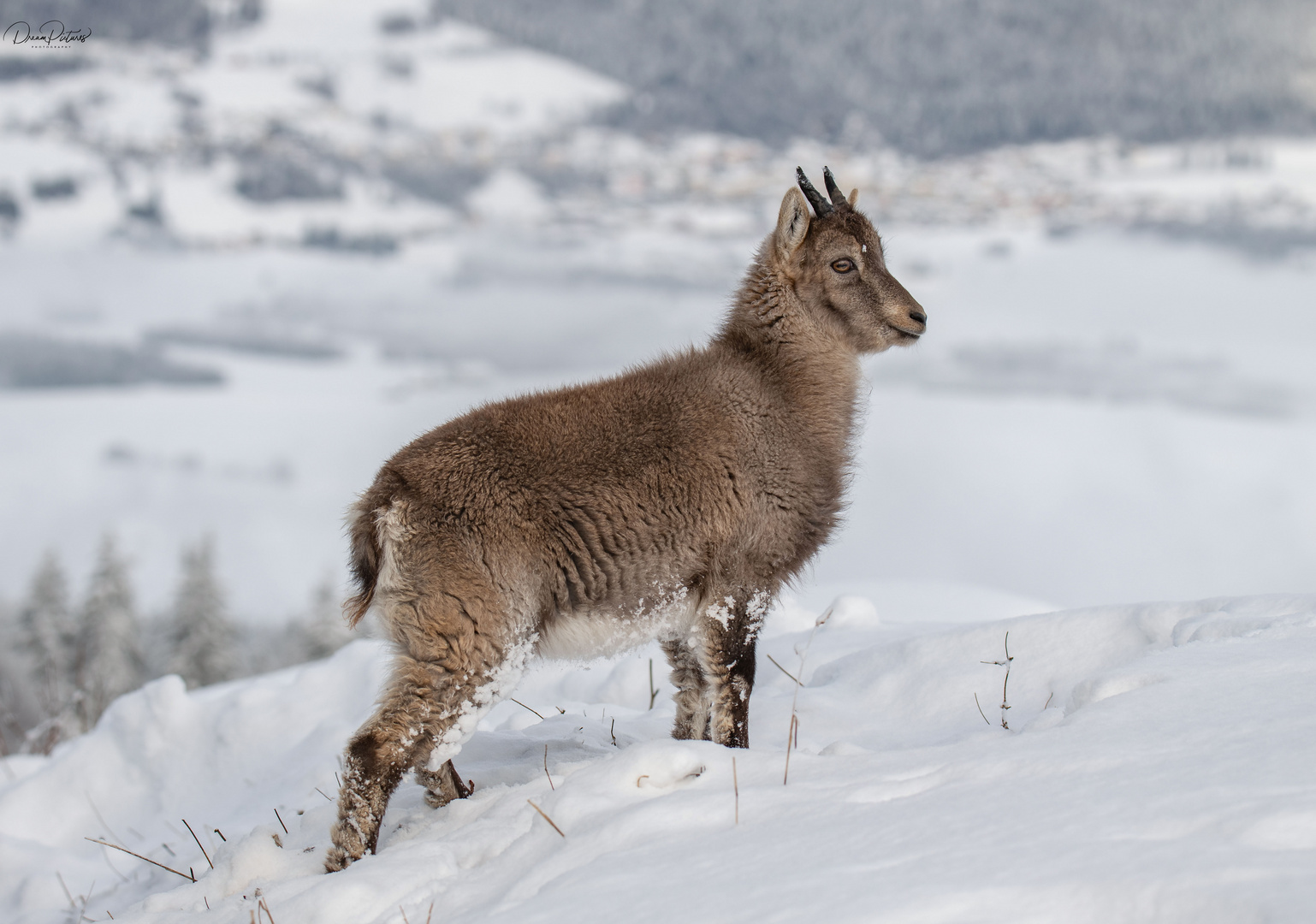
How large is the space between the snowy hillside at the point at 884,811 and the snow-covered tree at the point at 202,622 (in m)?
26.9

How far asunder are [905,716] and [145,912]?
4337 mm

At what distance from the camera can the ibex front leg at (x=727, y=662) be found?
570cm

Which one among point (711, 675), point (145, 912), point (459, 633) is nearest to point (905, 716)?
point (711, 675)

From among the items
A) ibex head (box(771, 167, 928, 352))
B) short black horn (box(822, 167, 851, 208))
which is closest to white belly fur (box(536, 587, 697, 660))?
ibex head (box(771, 167, 928, 352))

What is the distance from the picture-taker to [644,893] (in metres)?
3.43

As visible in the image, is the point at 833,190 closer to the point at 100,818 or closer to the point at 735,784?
the point at 735,784

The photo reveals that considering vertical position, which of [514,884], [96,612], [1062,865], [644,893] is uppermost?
[1062,865]

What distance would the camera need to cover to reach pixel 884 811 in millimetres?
3680

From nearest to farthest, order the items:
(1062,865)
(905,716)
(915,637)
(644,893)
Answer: (1062,865) → (644,893) → (905,716) → (915,637)

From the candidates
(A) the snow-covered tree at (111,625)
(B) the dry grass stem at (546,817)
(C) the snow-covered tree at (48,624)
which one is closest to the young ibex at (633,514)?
(B) the dry grass stem at (546,817)

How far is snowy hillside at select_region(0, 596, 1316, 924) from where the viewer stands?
2.95 metres

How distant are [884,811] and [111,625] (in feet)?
118

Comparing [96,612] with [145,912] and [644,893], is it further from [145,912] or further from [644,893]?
[644,893]

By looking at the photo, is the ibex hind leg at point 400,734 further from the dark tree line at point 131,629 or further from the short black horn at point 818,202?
the dark tree line at point 131,629
